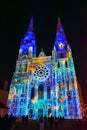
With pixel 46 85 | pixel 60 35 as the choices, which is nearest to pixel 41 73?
pixel 46 85

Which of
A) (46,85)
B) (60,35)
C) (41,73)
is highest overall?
(60,35)

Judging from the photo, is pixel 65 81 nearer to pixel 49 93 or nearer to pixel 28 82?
pixel 49 93

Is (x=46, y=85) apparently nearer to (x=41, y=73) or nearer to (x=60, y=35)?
(x=41, y=73)

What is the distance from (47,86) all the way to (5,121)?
88.8ft

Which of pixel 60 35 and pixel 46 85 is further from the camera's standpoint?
pixel 60 35

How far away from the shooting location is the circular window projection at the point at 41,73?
1515 inches

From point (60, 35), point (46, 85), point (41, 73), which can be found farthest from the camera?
point (60, 35)

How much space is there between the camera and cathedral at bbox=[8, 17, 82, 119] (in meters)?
33.6

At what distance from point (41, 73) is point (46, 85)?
3.48 metres

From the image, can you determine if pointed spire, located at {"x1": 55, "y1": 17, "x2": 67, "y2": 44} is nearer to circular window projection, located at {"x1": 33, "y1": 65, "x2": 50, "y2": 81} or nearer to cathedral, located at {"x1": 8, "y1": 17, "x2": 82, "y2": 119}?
cathedral, located at {"x1": 8, "y1": 17, "x2": 82, "y2": 119}

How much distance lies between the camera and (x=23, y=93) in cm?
3716

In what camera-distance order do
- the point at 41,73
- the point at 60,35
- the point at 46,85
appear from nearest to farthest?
the point at 46,85
the point at 41,73
the point at 60,35

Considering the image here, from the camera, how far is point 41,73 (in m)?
39.2

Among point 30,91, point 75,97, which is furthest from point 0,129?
point 30,91
